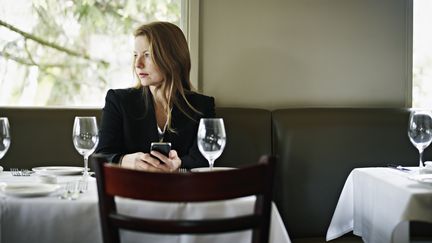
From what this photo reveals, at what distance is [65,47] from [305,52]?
50.4 inches

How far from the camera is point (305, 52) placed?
2936mm

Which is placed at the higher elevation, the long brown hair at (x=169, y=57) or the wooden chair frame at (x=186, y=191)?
the long brown hair at (x=169, y=57)

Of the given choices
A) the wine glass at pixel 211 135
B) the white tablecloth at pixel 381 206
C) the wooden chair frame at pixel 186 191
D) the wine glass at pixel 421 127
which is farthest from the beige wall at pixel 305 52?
the wooden chair frame at pixel 186 191

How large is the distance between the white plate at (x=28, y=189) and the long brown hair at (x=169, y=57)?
824 mm

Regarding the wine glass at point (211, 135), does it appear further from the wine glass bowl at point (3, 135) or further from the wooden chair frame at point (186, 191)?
the wine glass bowl at point (3, 135)

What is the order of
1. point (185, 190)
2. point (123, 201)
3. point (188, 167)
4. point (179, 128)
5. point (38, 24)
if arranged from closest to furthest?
point (185, 190) < point (123, 201) < point (188, 167) < point (179, 128) < point (38, 24)

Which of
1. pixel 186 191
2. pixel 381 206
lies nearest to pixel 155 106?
pixel 381 206

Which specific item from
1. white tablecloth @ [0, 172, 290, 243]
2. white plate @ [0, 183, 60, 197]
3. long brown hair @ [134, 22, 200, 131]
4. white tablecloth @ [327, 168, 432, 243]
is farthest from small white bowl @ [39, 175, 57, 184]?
white tablecloth @ [327, 168, 432, 243]

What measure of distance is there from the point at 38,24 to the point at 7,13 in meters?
0.17

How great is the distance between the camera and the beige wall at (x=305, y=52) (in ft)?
9.46

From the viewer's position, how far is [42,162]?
2582mm

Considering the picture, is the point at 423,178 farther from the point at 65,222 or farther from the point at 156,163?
the point at 65,222

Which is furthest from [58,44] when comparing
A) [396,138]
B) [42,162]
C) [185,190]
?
[185,190]

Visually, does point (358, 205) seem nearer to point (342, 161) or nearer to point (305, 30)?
point (342, 161)
